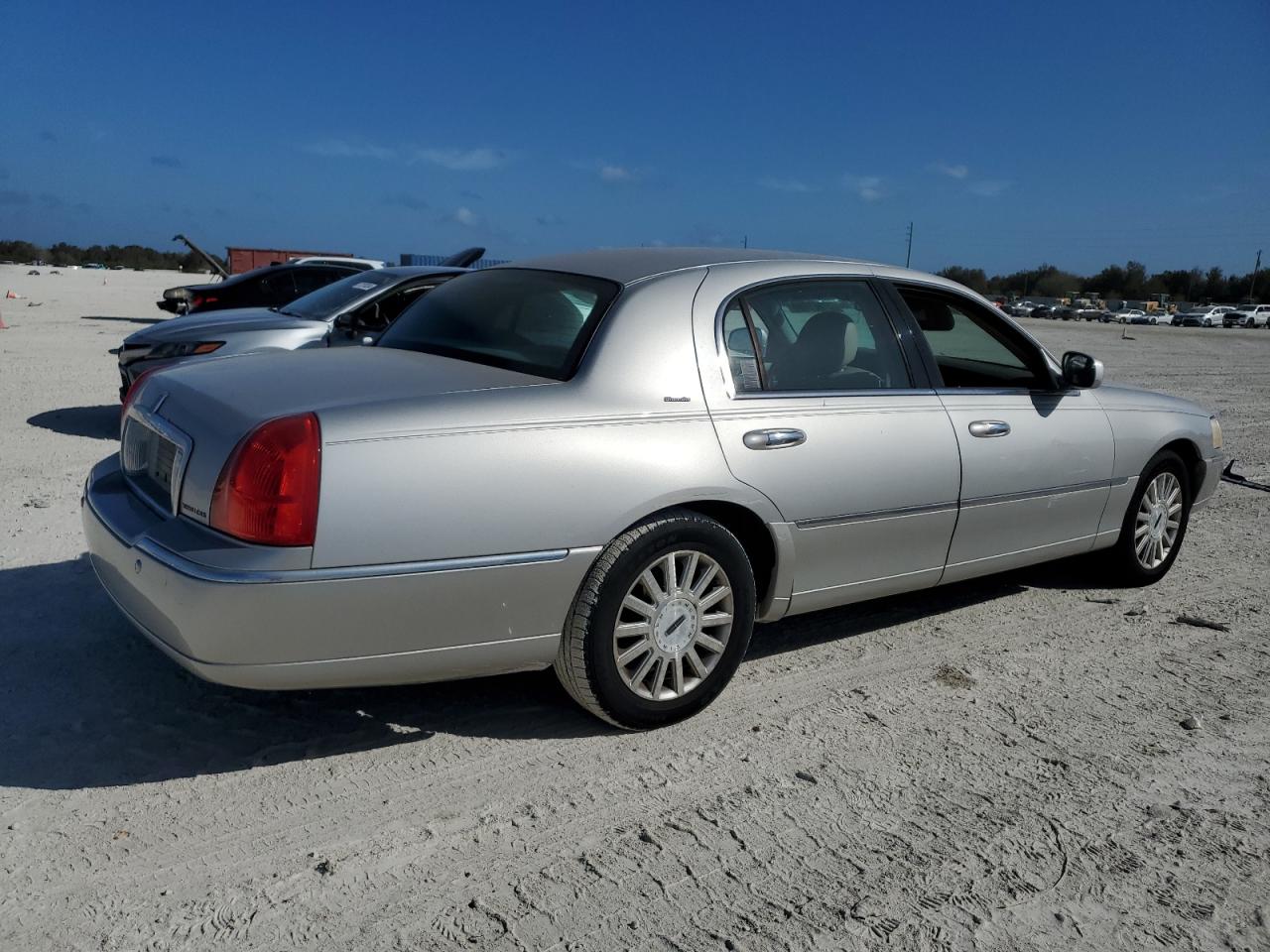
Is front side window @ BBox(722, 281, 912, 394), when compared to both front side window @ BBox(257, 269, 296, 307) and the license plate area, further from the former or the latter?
front side window @ BBox(257, 269, 296, 307)

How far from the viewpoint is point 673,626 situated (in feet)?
11.8

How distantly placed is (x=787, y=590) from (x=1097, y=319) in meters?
70.3

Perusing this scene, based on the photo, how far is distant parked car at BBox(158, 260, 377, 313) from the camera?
12412 millimetres

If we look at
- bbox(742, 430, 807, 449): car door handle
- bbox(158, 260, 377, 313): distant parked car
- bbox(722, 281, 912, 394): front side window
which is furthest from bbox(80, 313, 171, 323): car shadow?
bbox(742, 430, 807, 449): car door handle

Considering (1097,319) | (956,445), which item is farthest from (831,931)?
(1097,319)

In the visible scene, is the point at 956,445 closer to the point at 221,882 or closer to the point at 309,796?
the point at 309,796

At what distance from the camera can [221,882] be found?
2688 millimetres

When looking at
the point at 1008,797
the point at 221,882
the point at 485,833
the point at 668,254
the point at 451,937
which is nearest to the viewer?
the point at 451,937

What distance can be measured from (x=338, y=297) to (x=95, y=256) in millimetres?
106008

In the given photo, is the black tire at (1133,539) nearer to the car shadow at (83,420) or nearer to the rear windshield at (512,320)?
the rear windshield at (512,320)

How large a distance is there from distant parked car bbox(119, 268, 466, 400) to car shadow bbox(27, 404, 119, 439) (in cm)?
41

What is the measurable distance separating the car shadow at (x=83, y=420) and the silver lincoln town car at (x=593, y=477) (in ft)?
16.7

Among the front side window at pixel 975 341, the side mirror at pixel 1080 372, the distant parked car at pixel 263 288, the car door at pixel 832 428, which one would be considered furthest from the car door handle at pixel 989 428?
the distant parked car at pixel 263 288

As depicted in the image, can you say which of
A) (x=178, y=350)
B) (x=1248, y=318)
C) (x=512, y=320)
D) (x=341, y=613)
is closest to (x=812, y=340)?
(x=512, y=320)
